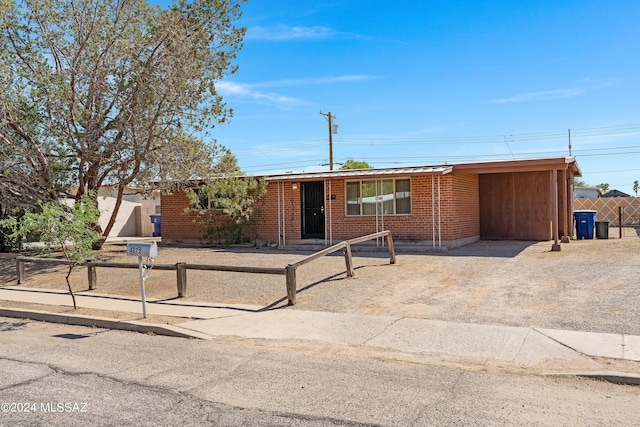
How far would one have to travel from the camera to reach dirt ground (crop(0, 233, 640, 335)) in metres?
8.93

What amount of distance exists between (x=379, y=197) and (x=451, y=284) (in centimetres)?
802

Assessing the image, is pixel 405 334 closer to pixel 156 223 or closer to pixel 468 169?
pixel 468 169

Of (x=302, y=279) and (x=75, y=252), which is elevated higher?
(x=75, y=252)

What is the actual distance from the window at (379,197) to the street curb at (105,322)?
11478mm

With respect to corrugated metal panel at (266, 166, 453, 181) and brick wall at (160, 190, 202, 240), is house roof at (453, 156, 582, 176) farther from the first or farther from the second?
brick wall at (160, 190, 202, 240)

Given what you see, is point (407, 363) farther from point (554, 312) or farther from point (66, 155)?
point (66, 155)

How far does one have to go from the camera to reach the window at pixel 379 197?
61.9ft

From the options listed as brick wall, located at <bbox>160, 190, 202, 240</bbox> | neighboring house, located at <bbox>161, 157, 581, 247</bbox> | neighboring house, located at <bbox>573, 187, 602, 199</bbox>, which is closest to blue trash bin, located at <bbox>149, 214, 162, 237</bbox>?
brick wall, located at <bbox>160, 190, 202, 240</bbox>

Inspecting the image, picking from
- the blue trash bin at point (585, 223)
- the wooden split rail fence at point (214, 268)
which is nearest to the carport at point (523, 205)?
the blue trash bin at point (585, 223)

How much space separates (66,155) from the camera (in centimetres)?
1731

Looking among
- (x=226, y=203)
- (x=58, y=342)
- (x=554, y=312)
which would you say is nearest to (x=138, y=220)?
(x=226, y=203)

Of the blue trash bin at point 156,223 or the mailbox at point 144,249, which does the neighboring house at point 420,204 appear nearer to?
the blue trash bin at point 156,223

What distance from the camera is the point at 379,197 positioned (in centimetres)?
1923

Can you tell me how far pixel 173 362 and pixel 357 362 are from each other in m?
2.19
